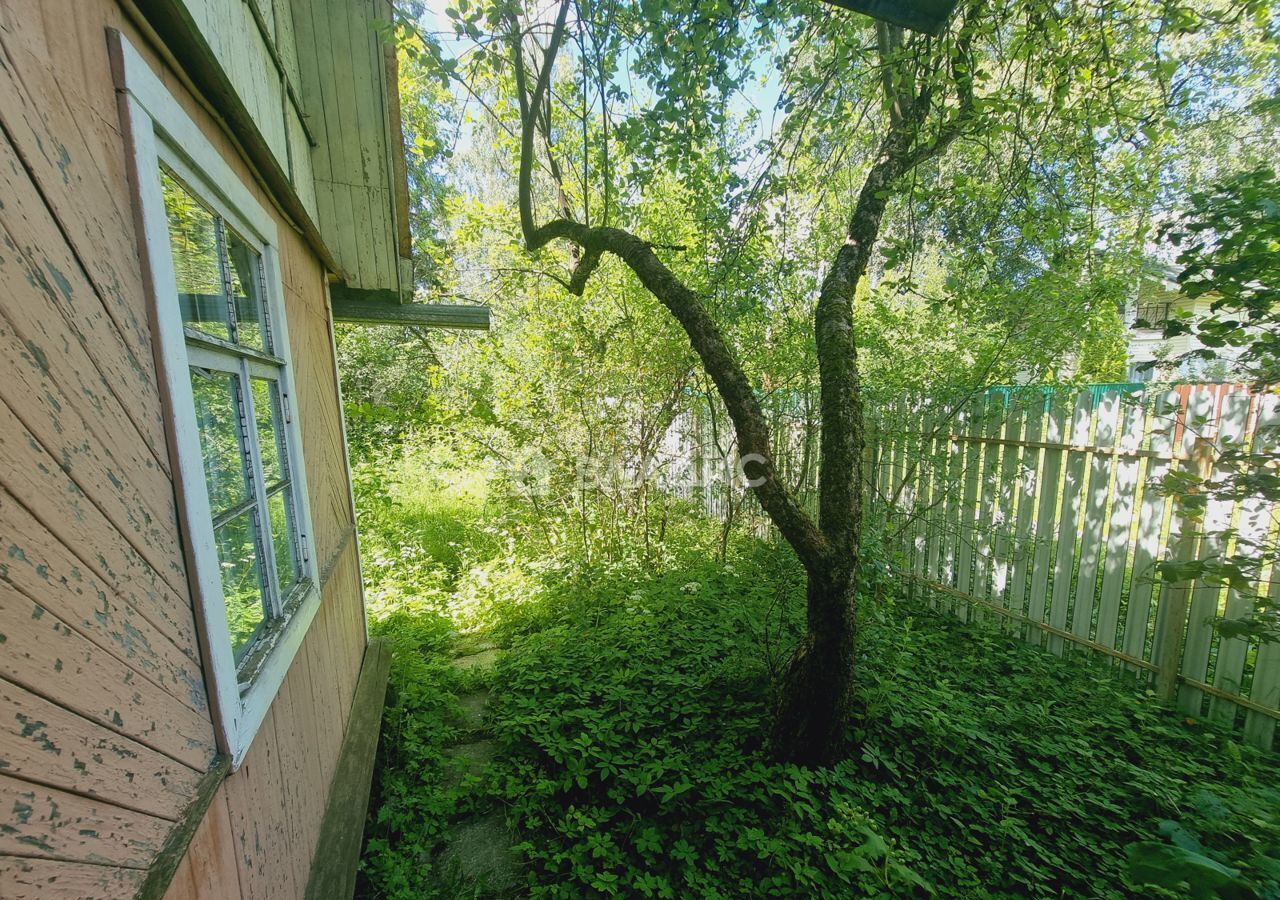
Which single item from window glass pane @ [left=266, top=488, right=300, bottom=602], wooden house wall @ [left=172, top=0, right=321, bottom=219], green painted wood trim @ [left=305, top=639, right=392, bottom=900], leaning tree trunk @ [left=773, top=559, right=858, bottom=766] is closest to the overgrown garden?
leaning tree trunk @ [left=773, top=559, right=858, bottom=766]

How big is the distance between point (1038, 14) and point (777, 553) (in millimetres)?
3372

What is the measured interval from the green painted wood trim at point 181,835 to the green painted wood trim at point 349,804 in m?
1.07

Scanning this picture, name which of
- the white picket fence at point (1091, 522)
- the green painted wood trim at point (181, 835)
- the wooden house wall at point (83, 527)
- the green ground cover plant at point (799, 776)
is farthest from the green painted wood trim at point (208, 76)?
the white picket fence at point (1091, 522)

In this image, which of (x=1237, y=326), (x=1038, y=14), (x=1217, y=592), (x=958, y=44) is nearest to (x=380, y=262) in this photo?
(x=958, y=44)

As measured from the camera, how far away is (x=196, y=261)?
55.0 inches

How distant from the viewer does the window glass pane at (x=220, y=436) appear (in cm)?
137

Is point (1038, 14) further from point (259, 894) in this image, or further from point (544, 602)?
point (544, 602)

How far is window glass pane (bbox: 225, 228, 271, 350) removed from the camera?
1.71m

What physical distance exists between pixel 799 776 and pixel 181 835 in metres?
2.35

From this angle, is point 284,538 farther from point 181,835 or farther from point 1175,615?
point 1175,615

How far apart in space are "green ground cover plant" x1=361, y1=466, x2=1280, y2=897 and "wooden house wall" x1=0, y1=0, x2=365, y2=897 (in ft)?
5.24

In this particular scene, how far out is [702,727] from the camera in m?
2.96

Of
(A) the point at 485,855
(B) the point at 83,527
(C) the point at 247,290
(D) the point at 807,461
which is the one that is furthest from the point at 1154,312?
(B) the point at 83,527

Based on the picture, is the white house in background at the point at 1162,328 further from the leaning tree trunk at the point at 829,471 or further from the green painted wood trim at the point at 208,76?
the green painted wood trim at the point at 208,76
